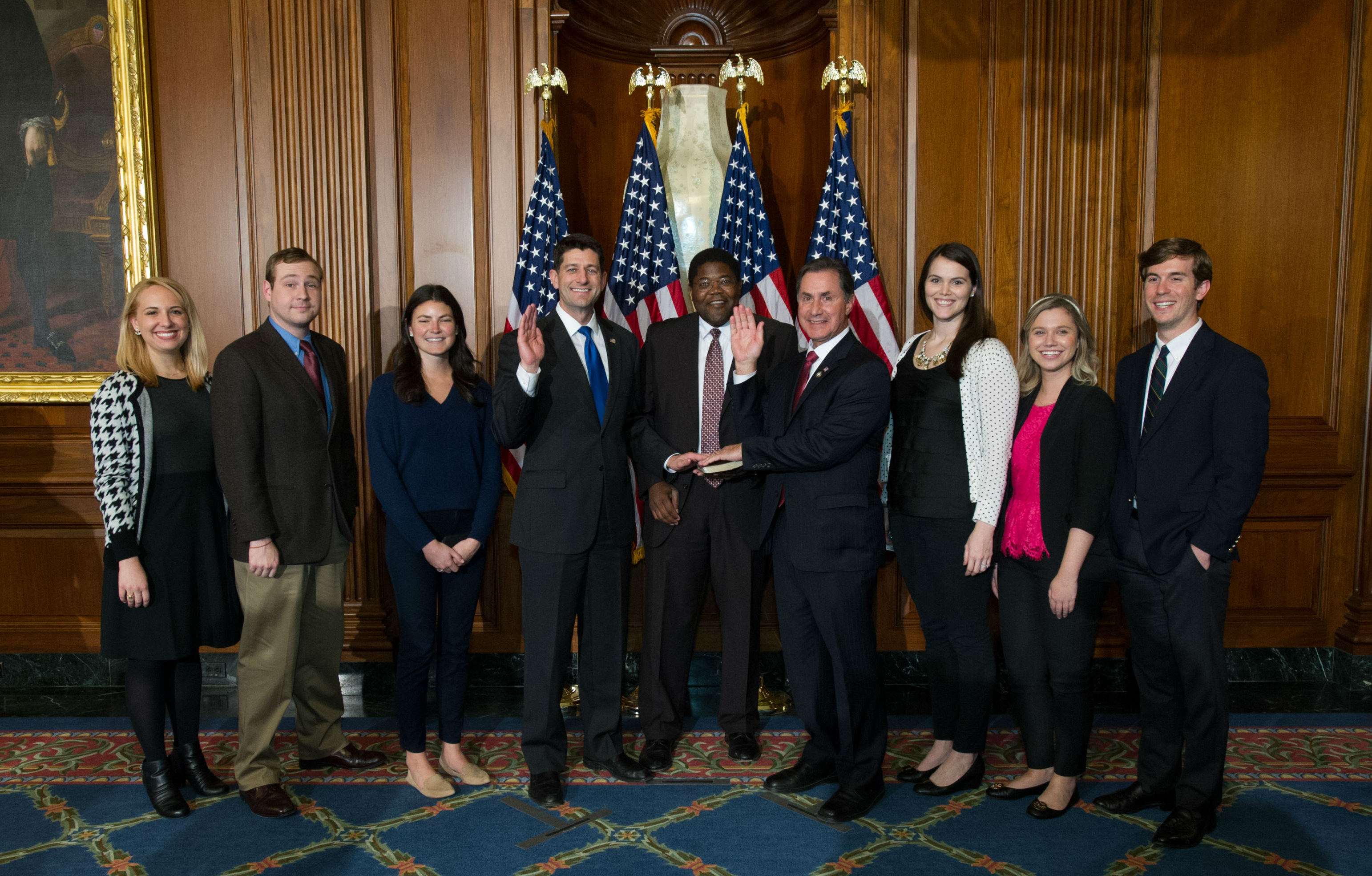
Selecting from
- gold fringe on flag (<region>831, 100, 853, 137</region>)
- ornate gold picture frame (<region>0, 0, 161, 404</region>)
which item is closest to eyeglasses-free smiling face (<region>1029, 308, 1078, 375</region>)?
gold fringe on flag (<region>831, 100, 853, 137</region>)

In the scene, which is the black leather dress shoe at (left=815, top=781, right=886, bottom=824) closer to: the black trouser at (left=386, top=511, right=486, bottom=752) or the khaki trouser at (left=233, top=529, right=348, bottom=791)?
the black trouser at (left=386, top=511, right=486, bottom=752)

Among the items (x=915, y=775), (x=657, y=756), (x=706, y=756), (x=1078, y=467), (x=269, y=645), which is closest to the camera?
(x=1078, y=467)

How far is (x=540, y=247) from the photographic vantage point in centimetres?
403

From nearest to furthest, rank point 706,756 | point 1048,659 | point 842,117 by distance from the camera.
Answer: point 1048,659 → point 706,756 → point 842,117

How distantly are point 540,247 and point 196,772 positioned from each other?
2457mm

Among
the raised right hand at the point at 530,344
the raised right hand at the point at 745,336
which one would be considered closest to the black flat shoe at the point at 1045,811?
the raised right hand at the point at 745,336

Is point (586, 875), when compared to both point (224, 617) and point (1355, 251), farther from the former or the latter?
point (1355, 251)

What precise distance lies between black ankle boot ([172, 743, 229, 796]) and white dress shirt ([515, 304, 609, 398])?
1.70 metres

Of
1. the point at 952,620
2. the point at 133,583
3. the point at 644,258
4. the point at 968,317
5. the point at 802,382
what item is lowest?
the point at 952,620

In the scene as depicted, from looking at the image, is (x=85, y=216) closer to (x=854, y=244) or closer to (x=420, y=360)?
(x=420, y=360)

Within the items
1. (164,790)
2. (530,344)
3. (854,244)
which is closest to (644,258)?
(854,244)

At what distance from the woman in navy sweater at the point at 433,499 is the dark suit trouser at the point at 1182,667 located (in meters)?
2.16

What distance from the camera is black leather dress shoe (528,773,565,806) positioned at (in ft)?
9.55

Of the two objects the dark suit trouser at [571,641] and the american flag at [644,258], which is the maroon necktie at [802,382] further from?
the american flag at [644,258]
